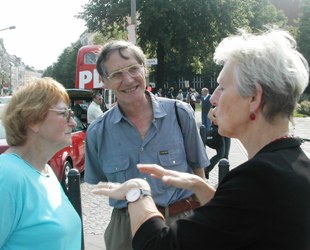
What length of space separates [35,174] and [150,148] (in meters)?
0.83

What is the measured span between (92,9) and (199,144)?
30322mm

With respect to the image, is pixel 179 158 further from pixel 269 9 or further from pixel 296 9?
pixel 296 9

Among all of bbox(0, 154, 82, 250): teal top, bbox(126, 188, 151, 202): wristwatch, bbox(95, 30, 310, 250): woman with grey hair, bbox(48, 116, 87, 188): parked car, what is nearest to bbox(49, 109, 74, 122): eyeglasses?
bbox(0, 154, 82, 250): teal top

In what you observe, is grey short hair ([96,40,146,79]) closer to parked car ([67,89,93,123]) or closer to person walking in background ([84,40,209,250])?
person walking in background ([84,40,209,250])

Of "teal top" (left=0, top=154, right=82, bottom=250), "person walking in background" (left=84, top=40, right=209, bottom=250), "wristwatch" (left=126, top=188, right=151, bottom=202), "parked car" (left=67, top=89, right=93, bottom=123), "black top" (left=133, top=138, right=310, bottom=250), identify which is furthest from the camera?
"parked car" (left=67, top=89, right=93, bottom=123)

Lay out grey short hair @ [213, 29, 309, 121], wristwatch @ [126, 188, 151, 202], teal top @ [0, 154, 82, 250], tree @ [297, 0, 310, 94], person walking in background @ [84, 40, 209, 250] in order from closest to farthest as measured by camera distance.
Answer: grey short hair @ [213, 29, 309, 121], wristwatch @ [126, 188, 151, 202], teal top @ [0, 154, 82, 250], person walking in background @ [84, 40, 209, 250], tree @ [297, 0, 310, 94]

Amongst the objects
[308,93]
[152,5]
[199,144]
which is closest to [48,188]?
[199,144]

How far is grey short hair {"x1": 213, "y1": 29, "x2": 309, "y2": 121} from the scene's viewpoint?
1624 millimetres

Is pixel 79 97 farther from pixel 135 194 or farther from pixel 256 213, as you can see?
pixel 256 213

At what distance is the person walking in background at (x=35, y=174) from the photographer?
1968 millimetres

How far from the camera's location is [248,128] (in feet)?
5.62

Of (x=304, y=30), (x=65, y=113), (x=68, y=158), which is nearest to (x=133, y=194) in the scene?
(x=65, y=113)

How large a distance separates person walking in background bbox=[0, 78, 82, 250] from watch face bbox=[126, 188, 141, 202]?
55cm

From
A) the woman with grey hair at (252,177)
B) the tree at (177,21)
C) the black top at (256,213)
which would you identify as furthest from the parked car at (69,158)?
the tree at (177,21)
